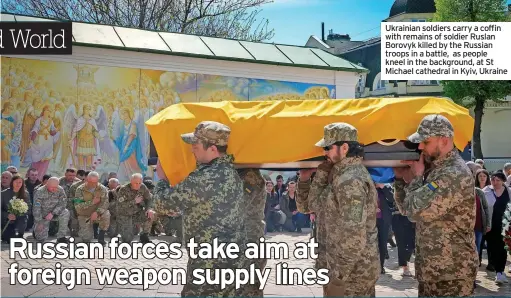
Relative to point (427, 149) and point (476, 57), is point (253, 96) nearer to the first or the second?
point (476, 57)

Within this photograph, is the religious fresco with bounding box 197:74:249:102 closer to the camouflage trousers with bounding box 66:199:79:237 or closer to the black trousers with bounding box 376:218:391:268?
the camouflage trousers with bounding box 66:199:79:237

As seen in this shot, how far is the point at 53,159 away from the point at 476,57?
9634 millimetres

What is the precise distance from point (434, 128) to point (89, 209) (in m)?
8.33

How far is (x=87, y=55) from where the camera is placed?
13.6 m

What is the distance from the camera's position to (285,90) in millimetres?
15953

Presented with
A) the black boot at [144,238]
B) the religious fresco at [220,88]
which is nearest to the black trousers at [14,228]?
the black boot at [144,238]

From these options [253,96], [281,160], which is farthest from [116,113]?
[281,160]

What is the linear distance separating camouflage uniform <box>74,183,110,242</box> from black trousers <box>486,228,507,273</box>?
719cm

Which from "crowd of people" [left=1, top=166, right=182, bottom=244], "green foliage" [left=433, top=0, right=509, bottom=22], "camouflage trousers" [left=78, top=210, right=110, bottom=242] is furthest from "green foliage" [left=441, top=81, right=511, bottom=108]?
"camouflage trousers" [left=78, top=210, right=110, bottom=242]

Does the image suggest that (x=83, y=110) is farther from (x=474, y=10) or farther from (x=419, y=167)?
(x=474, y=10)

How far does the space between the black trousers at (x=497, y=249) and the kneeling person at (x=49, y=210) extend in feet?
25.5

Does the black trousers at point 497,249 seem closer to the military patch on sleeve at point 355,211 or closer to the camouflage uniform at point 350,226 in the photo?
the camouflage uniform at point 350,226

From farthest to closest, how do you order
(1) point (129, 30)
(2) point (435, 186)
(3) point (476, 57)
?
(1) point (129, 30) → (3) point (476, 57) → (2) point (435, 186)

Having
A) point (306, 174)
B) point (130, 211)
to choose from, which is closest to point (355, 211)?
point (306, 174)
